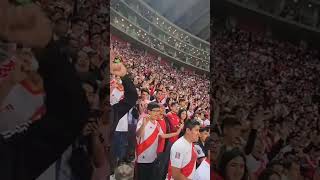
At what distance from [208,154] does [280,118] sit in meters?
1.53

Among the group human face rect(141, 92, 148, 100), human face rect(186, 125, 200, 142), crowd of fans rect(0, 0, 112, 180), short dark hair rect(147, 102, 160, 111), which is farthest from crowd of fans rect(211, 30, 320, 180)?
crowd of fans rect(0, 0, 112, 180)

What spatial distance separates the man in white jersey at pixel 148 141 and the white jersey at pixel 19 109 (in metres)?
1.13

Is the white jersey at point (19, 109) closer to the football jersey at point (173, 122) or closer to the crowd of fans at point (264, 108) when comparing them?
the football jersey at point (173, 122)

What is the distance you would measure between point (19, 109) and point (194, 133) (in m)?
2.12

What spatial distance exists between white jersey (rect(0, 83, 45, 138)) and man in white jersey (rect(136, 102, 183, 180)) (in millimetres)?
1127

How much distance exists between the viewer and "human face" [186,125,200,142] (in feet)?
22.0

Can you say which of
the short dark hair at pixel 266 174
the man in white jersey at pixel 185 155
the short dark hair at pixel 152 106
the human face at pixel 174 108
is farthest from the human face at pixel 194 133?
the short dark hair at pixel 266 174

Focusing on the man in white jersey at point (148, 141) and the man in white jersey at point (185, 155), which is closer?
the man in white jersey at point (148, 141)

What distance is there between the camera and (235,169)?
7.38 m

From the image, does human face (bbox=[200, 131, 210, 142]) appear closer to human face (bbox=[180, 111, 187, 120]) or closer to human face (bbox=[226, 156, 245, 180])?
human face (bbox=[180, 111, 187, 120])

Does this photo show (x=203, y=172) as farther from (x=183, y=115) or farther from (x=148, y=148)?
(x=148, y=148)

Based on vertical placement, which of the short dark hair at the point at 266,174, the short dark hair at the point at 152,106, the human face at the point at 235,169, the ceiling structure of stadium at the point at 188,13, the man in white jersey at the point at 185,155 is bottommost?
the short dark hair at the point at 266,174

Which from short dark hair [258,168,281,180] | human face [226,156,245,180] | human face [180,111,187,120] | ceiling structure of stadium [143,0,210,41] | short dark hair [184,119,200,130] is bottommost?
short dark hair [258,168,281,180]

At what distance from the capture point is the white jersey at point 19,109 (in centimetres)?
546
